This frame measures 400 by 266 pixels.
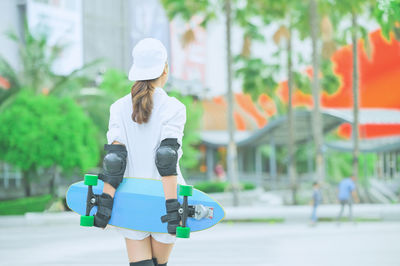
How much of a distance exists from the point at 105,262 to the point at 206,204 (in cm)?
760

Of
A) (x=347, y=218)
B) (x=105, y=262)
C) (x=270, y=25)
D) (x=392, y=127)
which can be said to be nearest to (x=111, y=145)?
(x=105, y=262)

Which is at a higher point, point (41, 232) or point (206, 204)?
point (206, 204)

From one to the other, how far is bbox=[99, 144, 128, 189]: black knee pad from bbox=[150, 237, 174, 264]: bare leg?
363 millimetres

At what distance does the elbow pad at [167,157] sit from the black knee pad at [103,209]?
1.00ft

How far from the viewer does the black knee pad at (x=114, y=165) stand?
10.1 ft

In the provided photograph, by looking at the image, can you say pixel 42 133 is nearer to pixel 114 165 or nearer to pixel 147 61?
pixel 147 61

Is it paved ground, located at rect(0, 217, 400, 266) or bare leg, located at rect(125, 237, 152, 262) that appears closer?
bare leg, located at rect(125, 237, 152, 262)

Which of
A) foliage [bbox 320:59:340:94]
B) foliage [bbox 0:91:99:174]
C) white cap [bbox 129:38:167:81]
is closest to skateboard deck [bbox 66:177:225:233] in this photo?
white cap [bbox 129:38:167:81]

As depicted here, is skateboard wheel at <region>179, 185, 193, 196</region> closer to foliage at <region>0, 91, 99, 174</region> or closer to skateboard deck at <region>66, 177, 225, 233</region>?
skateboard deck at <region>66, 177, 225, 233</region>

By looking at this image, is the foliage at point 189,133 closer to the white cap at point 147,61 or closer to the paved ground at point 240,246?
the paved ground at point 240,246

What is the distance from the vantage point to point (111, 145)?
318cm

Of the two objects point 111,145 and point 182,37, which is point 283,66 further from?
point 111,145

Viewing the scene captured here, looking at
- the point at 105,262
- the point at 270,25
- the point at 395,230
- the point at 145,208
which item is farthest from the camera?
the point at 270,25

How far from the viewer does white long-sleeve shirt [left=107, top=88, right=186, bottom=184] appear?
3129mm
